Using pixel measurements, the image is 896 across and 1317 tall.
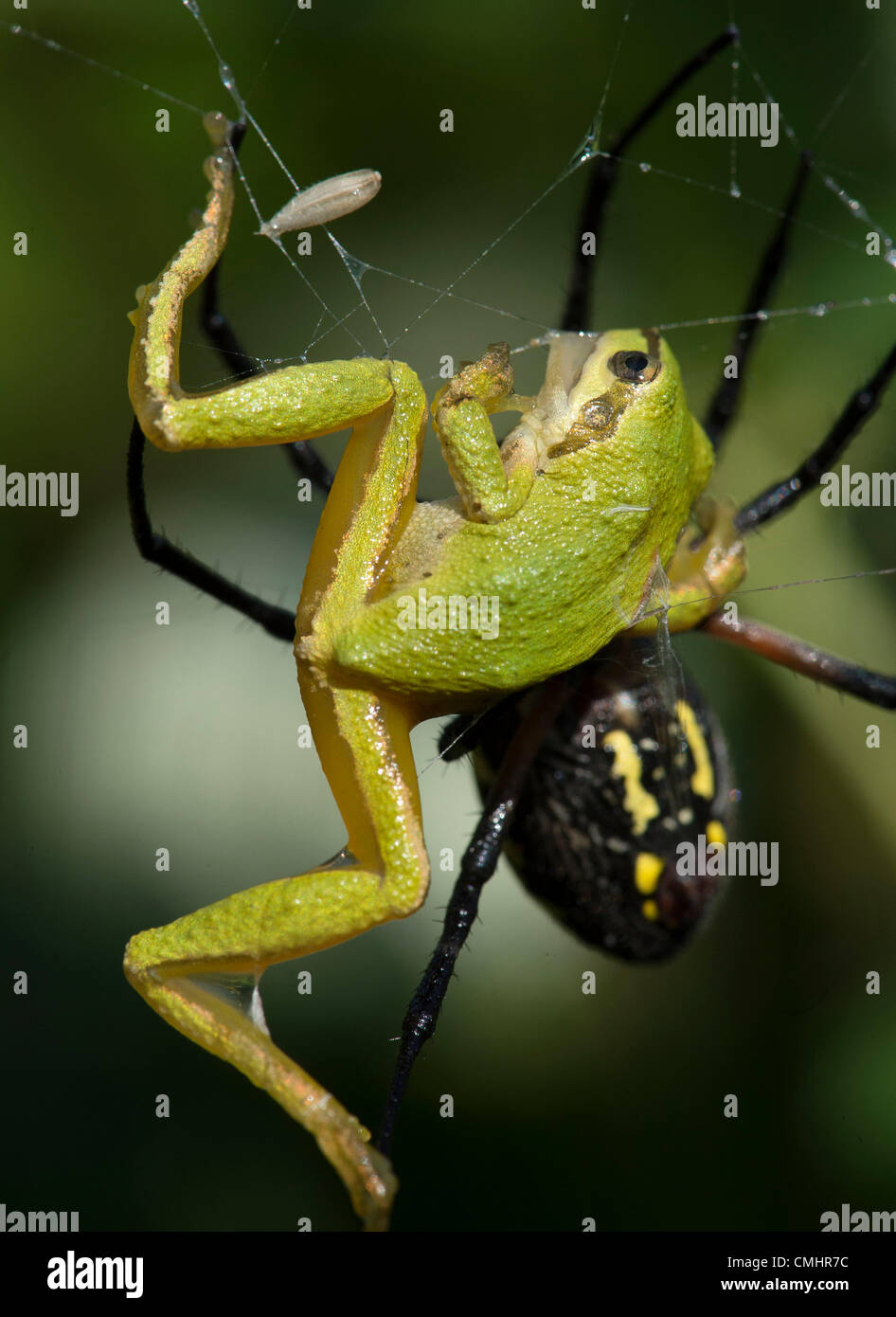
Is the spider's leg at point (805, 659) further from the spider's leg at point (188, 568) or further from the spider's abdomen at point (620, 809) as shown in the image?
the spider's leg at point (188, 568)

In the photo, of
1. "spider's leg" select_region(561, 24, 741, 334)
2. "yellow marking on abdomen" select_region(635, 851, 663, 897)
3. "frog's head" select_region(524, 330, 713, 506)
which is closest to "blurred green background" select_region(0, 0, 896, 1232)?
"spider's leg" select_region(561, 24, 741, 334)

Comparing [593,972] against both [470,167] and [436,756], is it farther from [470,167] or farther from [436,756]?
[470,167]

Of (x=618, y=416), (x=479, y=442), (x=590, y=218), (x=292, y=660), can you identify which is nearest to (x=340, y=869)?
(x=479, y=442)

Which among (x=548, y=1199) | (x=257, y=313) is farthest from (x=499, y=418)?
(x=548, y=1199)

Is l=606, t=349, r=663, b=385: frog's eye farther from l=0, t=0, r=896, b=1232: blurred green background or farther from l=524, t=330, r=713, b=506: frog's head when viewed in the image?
l=0, t=0, r=896, b=1232: blurred green background

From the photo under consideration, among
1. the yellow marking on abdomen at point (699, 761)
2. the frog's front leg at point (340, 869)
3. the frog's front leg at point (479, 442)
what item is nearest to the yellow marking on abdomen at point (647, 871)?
the yellow marking on abdomen at point (699, 761)

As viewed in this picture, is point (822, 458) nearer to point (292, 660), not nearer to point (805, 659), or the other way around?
point (805, 659)
